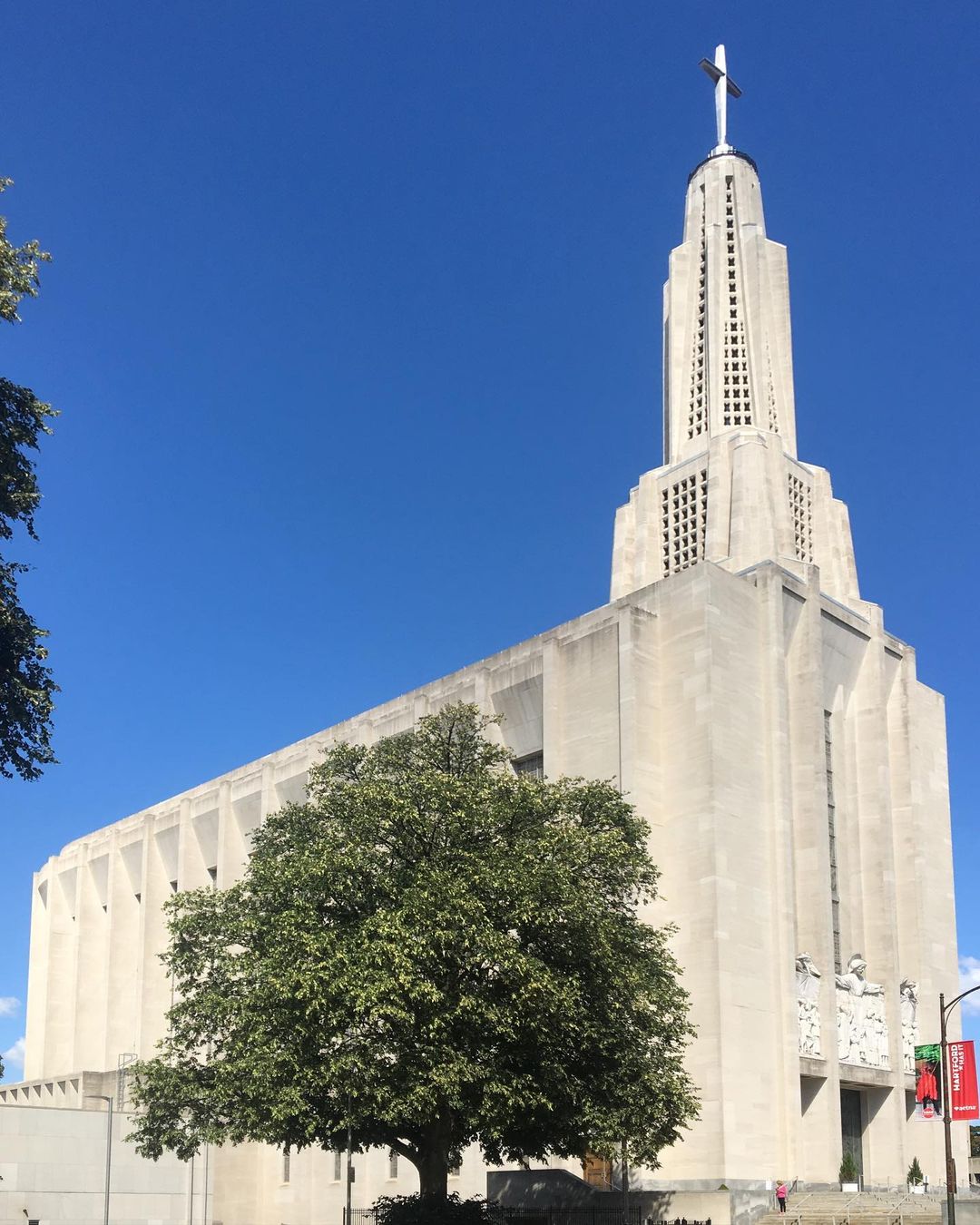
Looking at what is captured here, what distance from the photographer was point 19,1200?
50812 mm

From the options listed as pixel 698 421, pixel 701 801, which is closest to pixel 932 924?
pixel 701 801

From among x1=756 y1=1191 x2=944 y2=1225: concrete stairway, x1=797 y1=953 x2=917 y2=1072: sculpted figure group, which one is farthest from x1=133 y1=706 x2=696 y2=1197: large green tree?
x1=797 y1=953 x2=917 y2=1072: sculpted figure group

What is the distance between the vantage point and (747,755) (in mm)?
47125

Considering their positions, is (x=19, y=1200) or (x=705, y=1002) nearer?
(x=705, y=1002)

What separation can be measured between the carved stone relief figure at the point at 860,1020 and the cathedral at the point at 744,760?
102 millimetres

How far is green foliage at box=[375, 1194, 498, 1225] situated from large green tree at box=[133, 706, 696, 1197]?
36 cm

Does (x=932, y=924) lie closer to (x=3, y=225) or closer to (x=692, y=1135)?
(x=692, y=1135)

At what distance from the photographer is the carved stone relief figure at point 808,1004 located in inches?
1778

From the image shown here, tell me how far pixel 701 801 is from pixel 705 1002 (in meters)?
6.20

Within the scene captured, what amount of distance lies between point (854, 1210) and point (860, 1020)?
8583 mm

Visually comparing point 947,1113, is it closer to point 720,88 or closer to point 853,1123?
point 853,1123

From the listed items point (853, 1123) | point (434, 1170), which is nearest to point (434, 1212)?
point (434, 1170)

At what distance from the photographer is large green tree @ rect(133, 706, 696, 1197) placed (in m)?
29.8


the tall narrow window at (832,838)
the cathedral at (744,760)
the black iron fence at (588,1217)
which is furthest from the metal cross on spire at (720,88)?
the black iron fence at (588,1217)
